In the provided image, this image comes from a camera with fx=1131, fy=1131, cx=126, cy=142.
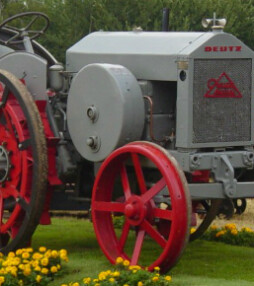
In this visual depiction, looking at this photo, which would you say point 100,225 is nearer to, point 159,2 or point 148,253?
point 148,253

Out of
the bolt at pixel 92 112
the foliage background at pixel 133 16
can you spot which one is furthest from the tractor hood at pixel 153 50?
the foliage background at pixel 133 16

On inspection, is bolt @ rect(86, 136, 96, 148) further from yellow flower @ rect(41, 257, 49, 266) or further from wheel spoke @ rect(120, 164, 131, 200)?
yellow flower @ rect(41, 257, 49, 266)

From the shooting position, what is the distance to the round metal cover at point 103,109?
8.62 metres

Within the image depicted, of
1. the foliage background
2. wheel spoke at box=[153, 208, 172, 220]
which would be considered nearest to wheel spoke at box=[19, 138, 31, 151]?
wheel spoke at box=[153, 208, 172, 220]

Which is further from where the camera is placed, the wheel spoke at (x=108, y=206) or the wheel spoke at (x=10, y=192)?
the wheel spoke at (x=10, y=192)

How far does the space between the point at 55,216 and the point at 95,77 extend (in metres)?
4.05

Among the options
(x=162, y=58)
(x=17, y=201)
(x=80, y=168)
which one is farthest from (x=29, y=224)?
(x=162, y=58)

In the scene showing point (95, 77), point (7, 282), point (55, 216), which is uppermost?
point (95, 77)

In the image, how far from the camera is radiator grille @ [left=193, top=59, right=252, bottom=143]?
28.2 ft

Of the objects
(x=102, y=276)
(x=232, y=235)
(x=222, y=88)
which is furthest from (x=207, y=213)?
(x=102, y=276)

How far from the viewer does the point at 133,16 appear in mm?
22281

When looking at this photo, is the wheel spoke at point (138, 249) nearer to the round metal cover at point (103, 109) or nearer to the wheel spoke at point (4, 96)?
the round metal cover at point (103, 109)

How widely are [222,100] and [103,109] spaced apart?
0.92m

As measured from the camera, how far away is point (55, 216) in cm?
1259
